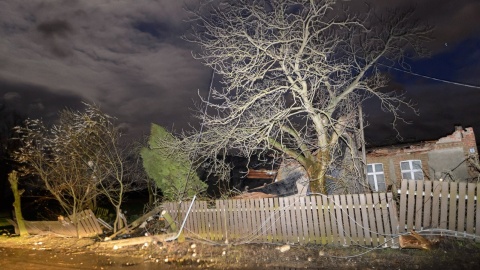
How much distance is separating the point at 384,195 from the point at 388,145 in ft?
42.3

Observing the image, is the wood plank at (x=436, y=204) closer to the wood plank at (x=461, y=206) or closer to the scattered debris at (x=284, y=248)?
the wood plank at (x=461, y=206)

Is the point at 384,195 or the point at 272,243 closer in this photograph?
the point at 384,195

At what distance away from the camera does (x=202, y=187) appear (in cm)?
1526

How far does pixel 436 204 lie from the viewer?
26.3 feet

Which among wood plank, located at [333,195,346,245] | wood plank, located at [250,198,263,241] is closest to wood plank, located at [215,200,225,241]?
wood plank, located at [250,198,263,241]

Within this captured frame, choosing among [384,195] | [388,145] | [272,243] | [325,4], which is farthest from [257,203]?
[388,145]

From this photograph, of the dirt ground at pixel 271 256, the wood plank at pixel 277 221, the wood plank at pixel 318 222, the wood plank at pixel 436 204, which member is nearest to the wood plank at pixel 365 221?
the dirt ground at pixel 271 256

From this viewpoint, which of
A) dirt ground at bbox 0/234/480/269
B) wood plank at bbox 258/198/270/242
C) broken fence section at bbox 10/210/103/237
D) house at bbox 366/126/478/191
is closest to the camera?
dirt ground at bbox 0/234/480/269

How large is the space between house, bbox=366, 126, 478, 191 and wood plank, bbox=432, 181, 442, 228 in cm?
1061

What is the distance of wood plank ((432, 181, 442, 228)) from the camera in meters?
8.02

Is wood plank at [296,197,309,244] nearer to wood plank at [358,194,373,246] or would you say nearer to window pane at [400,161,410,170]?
wood plank at [358,194,373,246]

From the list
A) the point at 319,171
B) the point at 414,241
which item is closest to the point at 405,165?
the point at 319,171

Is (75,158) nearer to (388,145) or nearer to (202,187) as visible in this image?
(202,187)

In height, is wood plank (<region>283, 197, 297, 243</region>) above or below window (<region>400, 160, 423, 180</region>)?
below
